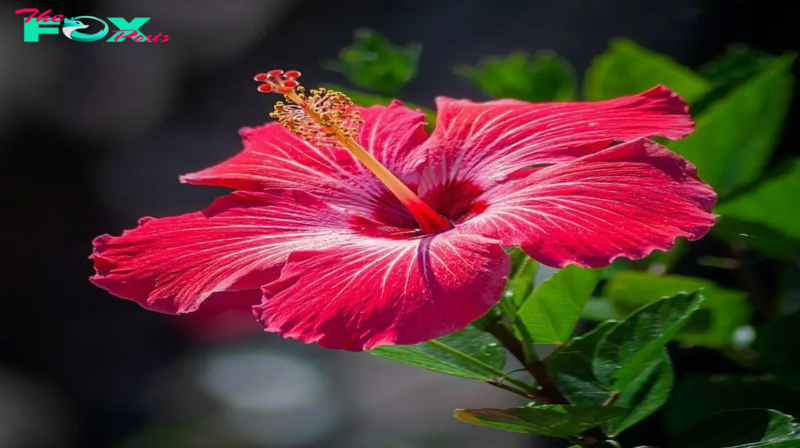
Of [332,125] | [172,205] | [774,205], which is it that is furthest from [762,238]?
[172,205]

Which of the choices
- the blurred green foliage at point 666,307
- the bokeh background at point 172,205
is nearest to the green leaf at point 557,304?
the blurred green foliage at point 666,307

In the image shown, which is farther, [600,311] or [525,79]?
[525,79]

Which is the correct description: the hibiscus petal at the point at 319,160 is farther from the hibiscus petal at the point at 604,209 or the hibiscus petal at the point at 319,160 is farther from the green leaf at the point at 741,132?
the green leaf at the point at 741,132

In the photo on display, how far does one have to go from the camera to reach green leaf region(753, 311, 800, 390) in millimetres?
632

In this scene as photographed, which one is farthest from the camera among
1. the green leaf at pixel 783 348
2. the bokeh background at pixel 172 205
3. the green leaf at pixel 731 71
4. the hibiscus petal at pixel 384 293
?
the bokeh background at pixel 172 205

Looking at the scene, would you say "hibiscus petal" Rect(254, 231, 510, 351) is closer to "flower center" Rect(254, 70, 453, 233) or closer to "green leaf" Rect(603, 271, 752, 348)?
"flower center" Rect(254, 70, 453, 233)

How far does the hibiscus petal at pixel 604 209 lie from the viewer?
406mm

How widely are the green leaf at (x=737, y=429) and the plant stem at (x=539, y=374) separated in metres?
0.06

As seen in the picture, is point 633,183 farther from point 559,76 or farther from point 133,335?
point 133,335

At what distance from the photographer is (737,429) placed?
0.48 m

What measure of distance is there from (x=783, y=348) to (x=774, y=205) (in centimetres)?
13

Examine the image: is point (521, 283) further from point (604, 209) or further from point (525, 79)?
point (525, 79)

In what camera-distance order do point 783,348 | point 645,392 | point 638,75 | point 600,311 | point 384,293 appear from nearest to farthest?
point 384,293 < point 645,392 < point 783,348 < point 600,311 < point 638,75

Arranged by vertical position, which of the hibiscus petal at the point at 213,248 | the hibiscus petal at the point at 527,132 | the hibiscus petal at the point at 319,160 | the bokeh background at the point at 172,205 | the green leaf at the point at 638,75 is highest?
the green leaf at the point at 638,75
